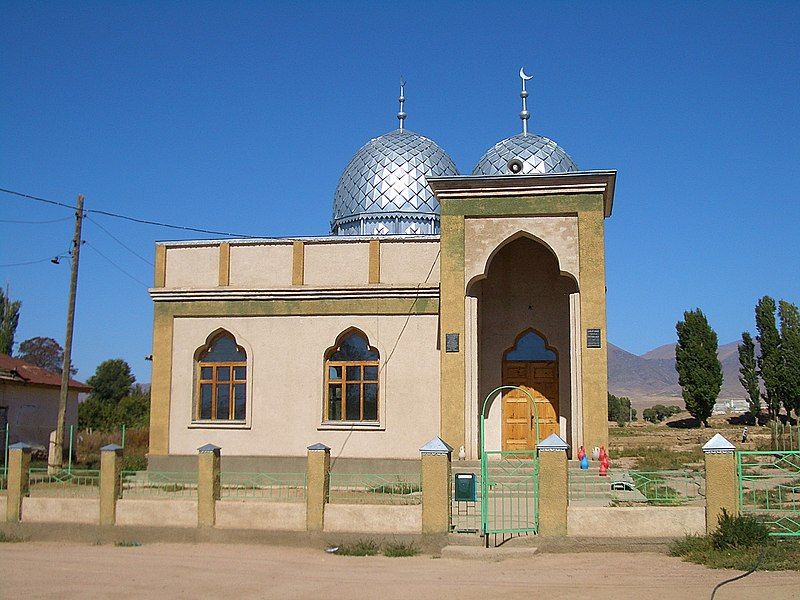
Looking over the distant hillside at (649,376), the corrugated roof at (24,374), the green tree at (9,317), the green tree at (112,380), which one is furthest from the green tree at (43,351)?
the distant hillside at (649,376)

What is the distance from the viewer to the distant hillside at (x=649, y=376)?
144 m

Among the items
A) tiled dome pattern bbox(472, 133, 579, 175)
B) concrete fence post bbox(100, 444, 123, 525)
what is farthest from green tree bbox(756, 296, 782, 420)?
concrete fence post bbox(100, 444, 123, 525)

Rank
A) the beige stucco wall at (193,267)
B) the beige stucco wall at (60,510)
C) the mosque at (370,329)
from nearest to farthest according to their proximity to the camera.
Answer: the beige stucco wall at (60,510) → the mosque at (370,329) → the beige stucco wall at (193,267)

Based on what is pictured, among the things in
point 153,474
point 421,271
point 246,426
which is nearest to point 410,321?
point 421,271

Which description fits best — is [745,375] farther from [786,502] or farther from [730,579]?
[730,579]

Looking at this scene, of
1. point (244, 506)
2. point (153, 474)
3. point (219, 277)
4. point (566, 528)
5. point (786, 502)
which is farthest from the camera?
point (219, 277)

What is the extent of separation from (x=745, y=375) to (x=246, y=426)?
3380 centimetres

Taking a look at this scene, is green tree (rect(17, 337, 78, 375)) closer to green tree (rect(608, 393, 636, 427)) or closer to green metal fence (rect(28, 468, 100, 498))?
green tree (rect(608, 393, 636, 427))

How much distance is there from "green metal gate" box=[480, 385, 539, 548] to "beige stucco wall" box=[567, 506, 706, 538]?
570 mm

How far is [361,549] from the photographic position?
38.3 ft

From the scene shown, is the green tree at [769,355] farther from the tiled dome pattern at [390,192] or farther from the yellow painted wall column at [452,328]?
the yellow painted wall column at [452,328]

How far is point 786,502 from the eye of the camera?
14.1 m

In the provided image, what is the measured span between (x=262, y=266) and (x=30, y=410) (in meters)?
12.6

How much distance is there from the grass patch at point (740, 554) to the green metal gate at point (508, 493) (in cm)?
186
